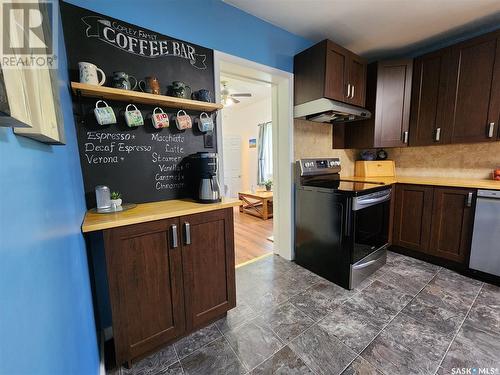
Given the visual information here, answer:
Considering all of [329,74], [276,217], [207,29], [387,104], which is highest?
[207,29]

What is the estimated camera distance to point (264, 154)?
18.1 feet

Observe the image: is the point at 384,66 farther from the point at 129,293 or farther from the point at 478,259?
the point at 129,293

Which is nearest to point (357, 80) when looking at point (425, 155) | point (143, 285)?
point (425, 155)

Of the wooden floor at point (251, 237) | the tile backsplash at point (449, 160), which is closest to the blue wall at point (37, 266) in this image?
the wooden floor at point (251, 237)

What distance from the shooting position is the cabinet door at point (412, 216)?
7.77 feet

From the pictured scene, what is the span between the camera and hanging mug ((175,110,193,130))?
157 cm

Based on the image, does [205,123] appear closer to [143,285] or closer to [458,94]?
[143,285]

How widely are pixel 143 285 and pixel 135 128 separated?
3.34ft

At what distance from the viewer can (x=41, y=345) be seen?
0.45 m

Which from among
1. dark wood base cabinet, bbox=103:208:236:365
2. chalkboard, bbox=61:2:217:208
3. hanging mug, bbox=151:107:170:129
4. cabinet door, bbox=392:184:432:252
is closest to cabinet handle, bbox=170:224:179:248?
dark wood base cabinet, bbox=103:208:236:365

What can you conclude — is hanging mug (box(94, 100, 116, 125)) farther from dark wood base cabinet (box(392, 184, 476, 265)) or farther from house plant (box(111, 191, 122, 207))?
dark wood base cabinet (box(392, 184, 476, 265))

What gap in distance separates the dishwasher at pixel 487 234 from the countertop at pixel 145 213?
228cm

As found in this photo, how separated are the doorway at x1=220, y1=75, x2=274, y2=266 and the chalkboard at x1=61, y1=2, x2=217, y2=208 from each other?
149cm

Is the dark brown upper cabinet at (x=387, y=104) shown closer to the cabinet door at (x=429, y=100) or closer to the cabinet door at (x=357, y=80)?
the cabinet door at (x=429, y=100)
